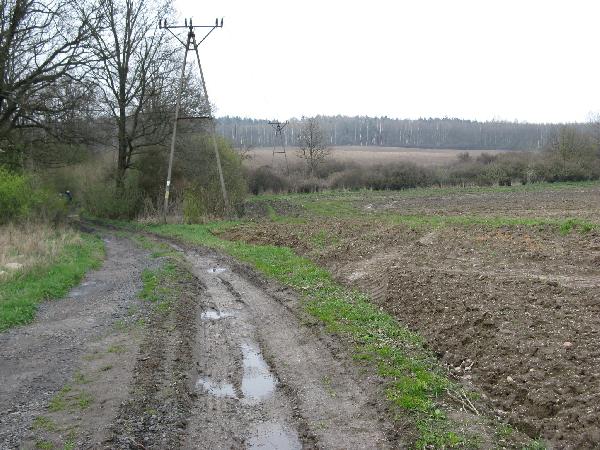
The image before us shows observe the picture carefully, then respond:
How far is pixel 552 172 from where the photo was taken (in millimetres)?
49375

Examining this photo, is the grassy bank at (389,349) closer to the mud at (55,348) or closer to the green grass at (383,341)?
the green grass at (383,341)

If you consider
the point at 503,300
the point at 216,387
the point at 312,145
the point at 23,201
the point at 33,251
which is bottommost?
the point at 33,251

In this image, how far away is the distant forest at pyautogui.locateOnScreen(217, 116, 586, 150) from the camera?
352ft

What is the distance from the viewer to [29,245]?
1650 cm

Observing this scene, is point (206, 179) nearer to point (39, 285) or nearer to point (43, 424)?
point (39, 285)

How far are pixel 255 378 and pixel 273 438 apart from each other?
1710mm

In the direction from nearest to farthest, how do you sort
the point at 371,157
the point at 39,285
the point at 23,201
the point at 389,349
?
1. the point at 389,349
2. the point at 39,285
3. the point at 23,201
4. the point at 371,157

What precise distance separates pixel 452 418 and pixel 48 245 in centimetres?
1485

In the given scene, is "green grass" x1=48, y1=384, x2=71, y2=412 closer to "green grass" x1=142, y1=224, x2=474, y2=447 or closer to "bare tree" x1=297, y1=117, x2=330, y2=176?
"green grass" x1=142, y1=224, x2=474, y2=447

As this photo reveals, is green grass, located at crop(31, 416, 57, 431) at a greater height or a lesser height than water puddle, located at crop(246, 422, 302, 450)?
greater

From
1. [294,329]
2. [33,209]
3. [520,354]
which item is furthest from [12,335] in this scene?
[33,209]

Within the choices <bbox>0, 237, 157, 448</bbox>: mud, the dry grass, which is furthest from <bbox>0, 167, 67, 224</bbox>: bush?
<bbox>0, 237, 157, 448</bbox>: mud

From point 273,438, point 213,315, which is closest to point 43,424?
point 273,438

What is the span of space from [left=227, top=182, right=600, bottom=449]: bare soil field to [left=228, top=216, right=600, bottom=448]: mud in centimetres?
1
